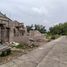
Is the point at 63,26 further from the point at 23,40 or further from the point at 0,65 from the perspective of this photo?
the point at 0,65

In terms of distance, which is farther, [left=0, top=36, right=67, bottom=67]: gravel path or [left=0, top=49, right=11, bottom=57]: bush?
[left=0, top=49, right=11, bottom=57]: bush

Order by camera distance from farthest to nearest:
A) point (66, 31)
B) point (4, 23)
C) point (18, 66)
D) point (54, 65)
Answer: point (66, 31) < point (4, 23) < point (54, 65) < point (18, 66)

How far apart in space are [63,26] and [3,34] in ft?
396

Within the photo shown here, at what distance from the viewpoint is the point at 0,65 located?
488 inches

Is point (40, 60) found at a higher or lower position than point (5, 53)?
lower

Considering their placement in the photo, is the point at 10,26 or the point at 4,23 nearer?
the point at 4,23

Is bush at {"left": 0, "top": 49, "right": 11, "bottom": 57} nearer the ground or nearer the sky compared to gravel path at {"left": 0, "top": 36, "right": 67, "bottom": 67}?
nearer the sky

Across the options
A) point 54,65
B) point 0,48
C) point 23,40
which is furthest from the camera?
point 23,40

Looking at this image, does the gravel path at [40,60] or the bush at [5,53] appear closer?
the gravel path at [40,60]

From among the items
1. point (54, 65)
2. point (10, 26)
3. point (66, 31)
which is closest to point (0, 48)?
point (54, 65)

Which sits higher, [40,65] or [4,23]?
[4,23]

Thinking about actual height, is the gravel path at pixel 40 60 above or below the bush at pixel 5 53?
below

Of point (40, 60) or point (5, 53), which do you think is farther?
point (5, 53)

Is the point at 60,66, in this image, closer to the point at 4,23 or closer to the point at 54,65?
the point at 54,65
